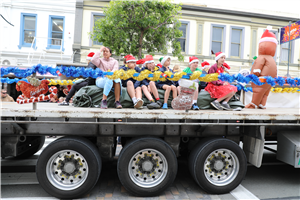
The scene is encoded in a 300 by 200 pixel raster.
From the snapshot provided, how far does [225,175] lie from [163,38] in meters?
8.55

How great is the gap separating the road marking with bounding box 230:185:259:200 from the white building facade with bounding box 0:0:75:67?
12688 millimetres

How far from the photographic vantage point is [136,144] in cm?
319

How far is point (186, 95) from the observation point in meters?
3.33

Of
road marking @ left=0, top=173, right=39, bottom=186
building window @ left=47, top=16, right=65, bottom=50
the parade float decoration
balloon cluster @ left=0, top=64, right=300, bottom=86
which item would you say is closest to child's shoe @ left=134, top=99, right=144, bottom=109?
balloon cluster @ left=0, top=64, right=300, bottom=86

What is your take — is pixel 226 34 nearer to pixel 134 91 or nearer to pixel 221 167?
pixel 134 91

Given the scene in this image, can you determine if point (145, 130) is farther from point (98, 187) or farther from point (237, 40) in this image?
point (237, 40)

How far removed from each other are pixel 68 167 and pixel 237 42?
1581cm

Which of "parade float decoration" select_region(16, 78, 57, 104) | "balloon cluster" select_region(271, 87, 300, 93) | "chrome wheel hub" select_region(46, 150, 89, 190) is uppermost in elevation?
"balloon cluster" select_region(271, 87, 300, 93)

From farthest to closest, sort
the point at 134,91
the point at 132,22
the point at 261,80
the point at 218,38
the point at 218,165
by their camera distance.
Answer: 1. the point at 218,38
2. the point at 132,22
3. the point at 261,80
4. the point at 134,91
5. the point at 218,165

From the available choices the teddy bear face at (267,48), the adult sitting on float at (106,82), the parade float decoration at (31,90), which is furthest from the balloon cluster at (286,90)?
the parade float decoration at (31,90)

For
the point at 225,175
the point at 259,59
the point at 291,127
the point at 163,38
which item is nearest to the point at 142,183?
the point at 225,175

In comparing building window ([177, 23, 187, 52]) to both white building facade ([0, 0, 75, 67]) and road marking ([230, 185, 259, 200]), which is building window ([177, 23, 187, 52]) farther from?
road marking ([230, 185, 259, 200])

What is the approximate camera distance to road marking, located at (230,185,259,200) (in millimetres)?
3408

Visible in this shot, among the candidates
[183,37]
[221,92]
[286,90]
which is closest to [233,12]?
[183,37]
